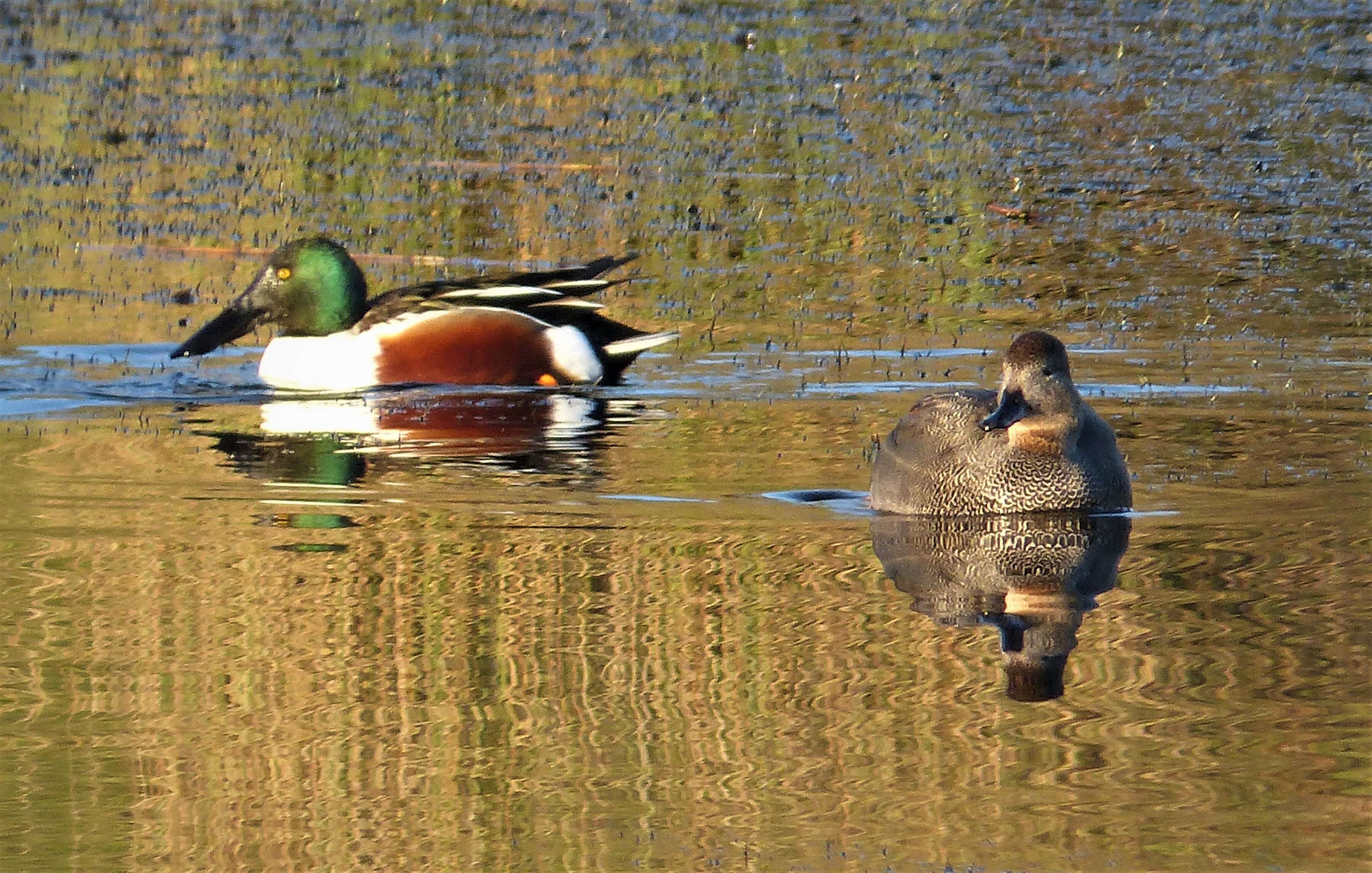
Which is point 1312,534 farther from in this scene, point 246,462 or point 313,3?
point 313,3

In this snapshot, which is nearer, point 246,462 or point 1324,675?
point 1324,675

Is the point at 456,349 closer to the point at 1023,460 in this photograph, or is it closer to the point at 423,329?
the point at 423,329

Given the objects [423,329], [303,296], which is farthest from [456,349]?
[303,296]

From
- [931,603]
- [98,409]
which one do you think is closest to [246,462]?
[98,409]

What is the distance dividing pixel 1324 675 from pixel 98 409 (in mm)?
5788

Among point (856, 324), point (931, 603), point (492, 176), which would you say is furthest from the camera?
point (492, 176)

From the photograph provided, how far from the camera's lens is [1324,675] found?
20.2ft

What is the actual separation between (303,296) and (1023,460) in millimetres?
4457

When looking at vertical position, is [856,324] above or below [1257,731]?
above

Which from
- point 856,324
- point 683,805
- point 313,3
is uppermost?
point 313,3

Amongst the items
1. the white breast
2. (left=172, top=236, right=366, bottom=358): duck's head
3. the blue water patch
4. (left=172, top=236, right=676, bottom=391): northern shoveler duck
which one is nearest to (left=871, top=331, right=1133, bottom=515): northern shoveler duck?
(left=172, top=236, right=676, bottom=391): northern shoveler duck

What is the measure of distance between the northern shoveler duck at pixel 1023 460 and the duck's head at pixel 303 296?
13.2 ft

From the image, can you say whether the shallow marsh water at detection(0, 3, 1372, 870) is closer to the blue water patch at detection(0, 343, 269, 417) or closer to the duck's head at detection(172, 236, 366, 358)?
the blue water patch at detection(0, 343, 269, 417)

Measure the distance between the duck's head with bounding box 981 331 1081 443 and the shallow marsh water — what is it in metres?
0.41
